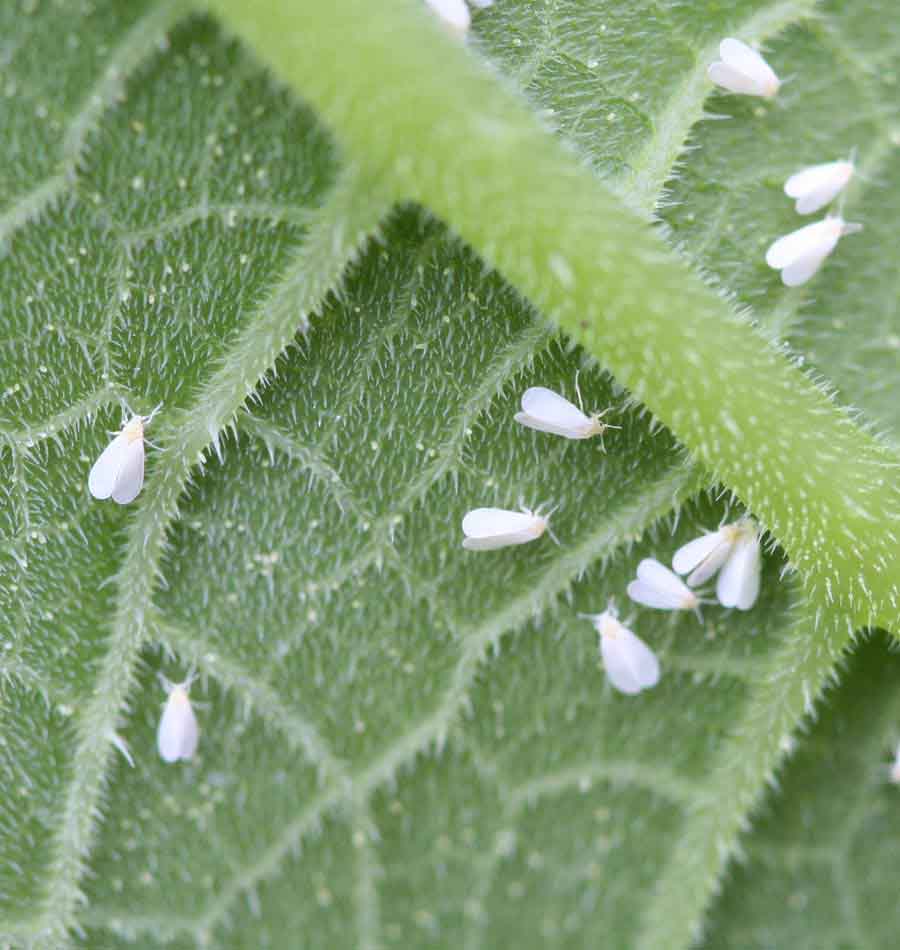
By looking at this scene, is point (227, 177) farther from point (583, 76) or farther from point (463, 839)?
point (463, 839)

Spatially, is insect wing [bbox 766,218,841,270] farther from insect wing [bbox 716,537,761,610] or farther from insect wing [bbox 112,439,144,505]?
insect wing [bbox 112,439,144,505]

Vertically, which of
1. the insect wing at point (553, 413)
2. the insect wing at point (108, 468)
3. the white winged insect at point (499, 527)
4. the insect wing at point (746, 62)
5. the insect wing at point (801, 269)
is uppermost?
the insect wing at point (746, 62)

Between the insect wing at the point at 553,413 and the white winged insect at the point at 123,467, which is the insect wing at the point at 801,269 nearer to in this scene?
the insect wing at the point at 553,413

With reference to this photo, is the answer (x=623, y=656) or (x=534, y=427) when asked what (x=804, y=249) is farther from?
(x=623, y=656)

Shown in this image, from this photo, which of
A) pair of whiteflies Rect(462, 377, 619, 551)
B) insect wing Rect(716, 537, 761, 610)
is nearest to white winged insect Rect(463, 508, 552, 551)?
pair of whiteflies Rect(462, 377, 619, 551)

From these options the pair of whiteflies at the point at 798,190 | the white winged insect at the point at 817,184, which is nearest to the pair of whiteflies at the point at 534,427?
the pair of whiteflies at the point at 798,190

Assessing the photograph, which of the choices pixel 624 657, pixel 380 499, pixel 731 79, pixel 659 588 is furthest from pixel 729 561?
pixel 731 79
